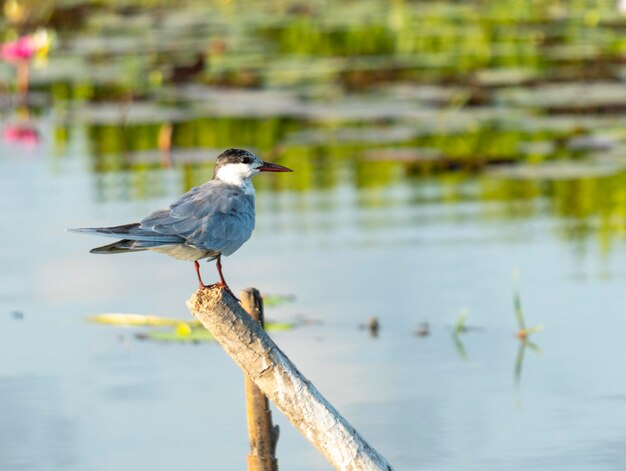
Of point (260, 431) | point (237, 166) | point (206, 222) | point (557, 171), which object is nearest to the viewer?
point (206, 222)

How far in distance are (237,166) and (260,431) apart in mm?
1001

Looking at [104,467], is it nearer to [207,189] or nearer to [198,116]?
[207,189]

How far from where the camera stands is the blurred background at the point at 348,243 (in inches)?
241

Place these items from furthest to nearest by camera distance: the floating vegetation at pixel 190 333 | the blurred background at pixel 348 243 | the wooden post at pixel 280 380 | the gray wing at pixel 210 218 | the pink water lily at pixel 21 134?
the pink water lily at pixel 21 134 → the floating vegetation at pixel 190 333 → the blurred background at pixel 348 243 → the gray wing at pixel 210 218 → the wooden post at pixel 280 380

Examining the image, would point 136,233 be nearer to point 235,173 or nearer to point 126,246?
point 126,246

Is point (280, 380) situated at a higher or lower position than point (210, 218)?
lower

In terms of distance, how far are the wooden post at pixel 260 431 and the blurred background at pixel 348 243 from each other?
307 mm

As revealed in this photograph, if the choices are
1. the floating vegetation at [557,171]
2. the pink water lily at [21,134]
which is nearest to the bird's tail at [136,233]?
the floating vegetation at [557,171]

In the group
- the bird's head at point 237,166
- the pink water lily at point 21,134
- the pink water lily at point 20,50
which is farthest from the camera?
Result: the pink water lily at point 20,50

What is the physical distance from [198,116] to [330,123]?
117 cm

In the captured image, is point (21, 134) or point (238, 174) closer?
point (238, 174)

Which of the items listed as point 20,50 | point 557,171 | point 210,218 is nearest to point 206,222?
point 210,218

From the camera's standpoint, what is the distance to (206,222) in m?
4.57

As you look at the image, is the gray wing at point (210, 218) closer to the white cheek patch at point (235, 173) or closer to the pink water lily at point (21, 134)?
the white cheek patch at point (235, 173)
